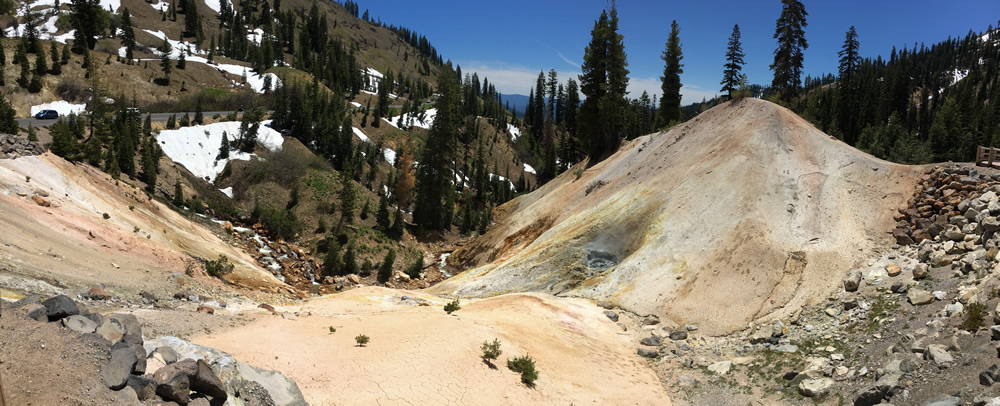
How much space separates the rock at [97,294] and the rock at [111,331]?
6590 mm

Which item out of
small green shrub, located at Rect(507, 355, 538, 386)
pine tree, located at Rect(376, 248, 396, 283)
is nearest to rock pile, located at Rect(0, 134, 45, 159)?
pine tree, located at Rect(376, 248, 396, 283)

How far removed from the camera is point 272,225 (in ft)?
148

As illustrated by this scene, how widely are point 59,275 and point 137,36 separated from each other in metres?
143

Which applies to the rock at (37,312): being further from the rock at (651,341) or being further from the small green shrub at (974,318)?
the small green shrub at (974,318)

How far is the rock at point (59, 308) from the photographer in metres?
7.90

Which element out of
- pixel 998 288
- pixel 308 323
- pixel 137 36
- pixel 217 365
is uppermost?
pixel 137 36

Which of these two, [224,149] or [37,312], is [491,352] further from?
[224,149]

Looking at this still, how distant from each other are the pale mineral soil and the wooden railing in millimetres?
17186

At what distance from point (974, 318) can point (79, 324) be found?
1936 cm

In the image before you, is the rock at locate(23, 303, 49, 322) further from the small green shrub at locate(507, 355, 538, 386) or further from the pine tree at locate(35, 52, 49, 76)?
the pine tree at locate(35, 52, 49, 76)

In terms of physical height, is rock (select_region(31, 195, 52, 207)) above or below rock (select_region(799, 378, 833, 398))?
above

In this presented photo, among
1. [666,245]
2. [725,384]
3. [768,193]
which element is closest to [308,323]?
[725,384]

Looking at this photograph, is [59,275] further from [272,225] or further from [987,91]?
[987,91]

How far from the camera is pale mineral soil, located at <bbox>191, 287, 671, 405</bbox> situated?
1176 centimetres
